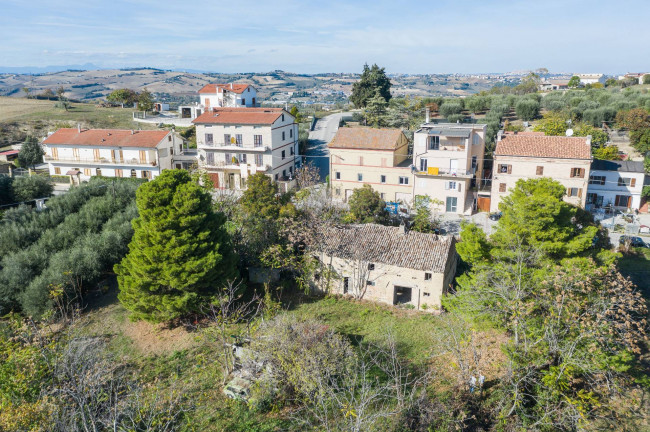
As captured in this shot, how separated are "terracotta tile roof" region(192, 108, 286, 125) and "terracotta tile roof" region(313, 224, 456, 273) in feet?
77.0

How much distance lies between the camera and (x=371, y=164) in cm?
4612

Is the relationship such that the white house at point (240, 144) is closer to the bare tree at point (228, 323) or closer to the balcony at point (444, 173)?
the balcony at point (444, 173)

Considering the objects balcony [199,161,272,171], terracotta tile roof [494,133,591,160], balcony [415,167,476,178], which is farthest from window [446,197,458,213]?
balcony [199,161,272,171]

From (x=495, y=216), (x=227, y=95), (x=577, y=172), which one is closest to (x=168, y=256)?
(x=495, y=216)

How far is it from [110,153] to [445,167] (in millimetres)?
38390

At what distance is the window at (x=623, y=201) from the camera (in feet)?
140

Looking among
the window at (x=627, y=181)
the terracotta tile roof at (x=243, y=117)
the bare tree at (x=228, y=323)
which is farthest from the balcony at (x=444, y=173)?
the bare tree at (x=228, y=323)

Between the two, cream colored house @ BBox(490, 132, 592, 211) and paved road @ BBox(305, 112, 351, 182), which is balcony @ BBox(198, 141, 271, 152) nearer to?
paved road @ BBox(305, 112, 351, 182)

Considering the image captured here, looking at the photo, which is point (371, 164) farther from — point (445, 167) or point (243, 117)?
point (243, 117)

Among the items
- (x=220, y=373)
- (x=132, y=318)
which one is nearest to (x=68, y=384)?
(x=220, y=373)

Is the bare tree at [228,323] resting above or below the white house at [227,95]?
below

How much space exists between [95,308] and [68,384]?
12745 mm

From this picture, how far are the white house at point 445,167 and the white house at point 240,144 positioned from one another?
53.2ft

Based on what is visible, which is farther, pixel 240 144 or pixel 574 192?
pixel 240 144
